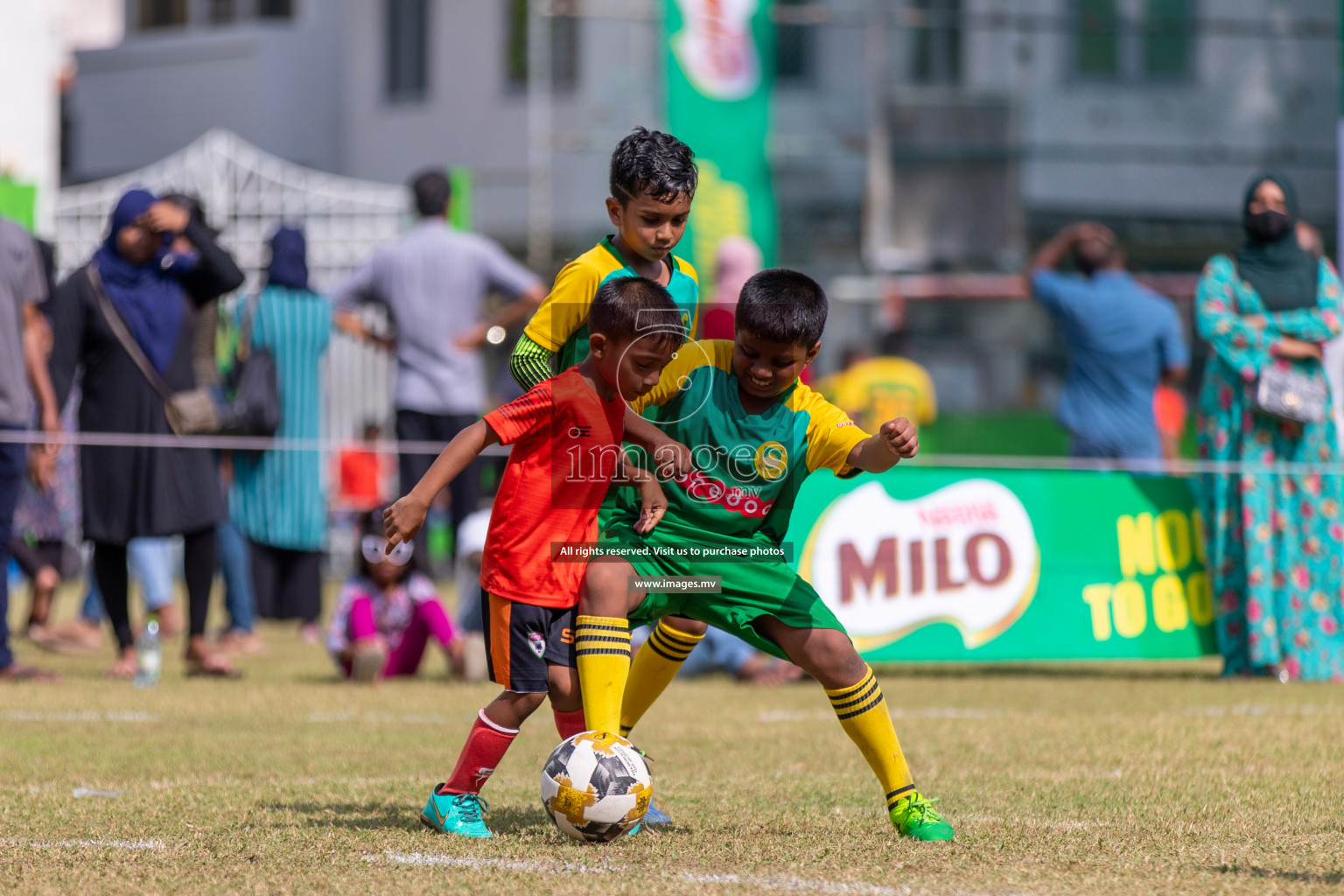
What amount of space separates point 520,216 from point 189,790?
59.1 ft

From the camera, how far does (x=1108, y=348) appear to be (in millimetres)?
9875

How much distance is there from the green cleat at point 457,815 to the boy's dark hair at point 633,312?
4.01 ft

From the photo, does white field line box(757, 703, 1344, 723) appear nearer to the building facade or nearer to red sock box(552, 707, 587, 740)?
red sock box(552, 707, 587, 740)

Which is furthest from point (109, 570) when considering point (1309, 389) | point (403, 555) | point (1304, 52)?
point (1304, 52)

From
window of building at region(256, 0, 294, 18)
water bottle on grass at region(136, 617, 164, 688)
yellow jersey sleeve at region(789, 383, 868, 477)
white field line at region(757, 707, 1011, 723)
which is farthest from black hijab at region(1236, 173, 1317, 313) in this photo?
window of building at region(256, 0, 294, 18)

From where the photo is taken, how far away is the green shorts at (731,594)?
Answer: 4.47 m

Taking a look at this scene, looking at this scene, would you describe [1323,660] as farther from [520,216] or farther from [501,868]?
[520,216]

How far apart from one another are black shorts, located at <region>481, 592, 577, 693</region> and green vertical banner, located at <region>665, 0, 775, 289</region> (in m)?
10.3

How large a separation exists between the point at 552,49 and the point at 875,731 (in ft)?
58.9

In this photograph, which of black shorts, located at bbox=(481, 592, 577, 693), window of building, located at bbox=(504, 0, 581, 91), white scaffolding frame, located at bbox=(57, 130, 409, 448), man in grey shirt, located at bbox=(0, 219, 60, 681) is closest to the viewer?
black shorts, located at bbox=(481, 592, 577, 693)

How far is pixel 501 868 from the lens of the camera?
161 inches

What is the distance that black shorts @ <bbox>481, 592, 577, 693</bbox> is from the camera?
4477 mm

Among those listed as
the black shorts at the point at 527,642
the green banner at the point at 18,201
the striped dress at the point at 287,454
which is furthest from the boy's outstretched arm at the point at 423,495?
the green banner at the point at 18,201

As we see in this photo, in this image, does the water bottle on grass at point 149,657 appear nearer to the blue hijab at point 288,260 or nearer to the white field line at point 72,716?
the white field line at point 72,716
